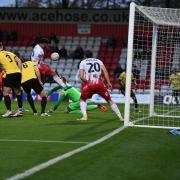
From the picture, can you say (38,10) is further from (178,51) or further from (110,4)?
(178,51)

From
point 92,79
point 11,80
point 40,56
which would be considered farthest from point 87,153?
point 40,56

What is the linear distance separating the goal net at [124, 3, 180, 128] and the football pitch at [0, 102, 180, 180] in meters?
2.13

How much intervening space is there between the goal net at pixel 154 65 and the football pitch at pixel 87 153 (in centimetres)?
213

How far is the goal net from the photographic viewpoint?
45.2ft

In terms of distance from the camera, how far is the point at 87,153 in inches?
330

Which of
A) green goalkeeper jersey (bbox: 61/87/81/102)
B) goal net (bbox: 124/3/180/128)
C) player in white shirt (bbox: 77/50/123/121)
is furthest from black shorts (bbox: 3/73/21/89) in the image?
goal net (bbox: 124/3/180/128)

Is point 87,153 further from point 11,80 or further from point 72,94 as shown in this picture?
point 72,94

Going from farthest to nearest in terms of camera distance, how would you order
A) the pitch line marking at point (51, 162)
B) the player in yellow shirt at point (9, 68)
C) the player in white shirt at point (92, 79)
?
1. the player in yellow shirt at point (9, 68)
2. the player in white shirt at point (92, 79)
3. the pitch line marking at point (51, 162)

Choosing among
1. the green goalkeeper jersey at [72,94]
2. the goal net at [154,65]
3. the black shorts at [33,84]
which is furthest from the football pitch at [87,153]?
the green goalkeeper jersey at [72,94]

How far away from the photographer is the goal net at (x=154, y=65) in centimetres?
1378

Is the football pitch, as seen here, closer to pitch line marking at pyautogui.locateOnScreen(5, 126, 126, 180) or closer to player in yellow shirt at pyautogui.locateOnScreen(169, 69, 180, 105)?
pitch line marking at pyautogui.locateOnScreen(5, 126, 126, 180)

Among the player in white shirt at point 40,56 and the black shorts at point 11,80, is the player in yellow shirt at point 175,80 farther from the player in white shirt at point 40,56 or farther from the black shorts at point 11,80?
the black shorts at point 11,80

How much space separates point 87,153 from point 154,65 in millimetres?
8973

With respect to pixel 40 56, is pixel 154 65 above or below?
below
